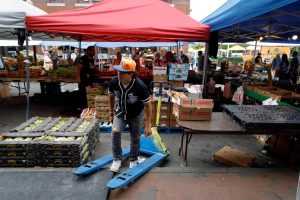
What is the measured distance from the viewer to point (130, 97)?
12.4 ft

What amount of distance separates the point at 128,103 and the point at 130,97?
0.35 feet

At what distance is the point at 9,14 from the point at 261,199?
6.11 meters

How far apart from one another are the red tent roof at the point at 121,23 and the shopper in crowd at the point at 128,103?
2262 millimetres

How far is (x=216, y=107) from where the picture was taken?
8953 mm

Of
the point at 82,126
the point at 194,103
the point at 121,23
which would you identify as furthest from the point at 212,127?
the point at 121,23

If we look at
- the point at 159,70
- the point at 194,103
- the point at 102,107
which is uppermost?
the point at 159,70

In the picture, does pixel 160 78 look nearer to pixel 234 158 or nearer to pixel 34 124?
pixel 234 158

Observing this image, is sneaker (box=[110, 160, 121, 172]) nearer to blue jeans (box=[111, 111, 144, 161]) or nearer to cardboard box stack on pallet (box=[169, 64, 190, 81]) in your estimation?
blue jeans (box=[111, 111, 144, 161])

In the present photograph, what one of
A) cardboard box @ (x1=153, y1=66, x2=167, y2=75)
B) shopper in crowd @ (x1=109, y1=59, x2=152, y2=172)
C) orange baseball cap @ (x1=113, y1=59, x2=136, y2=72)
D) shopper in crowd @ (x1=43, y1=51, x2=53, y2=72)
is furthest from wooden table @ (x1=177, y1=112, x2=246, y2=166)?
shopper in crowd @ (x1=43, y1=51, x2=53, y2=72)

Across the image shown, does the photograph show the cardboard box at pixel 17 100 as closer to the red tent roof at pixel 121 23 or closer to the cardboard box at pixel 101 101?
the cardboard box at pixel 101 101

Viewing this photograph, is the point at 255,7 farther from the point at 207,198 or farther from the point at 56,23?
the point at 56,23

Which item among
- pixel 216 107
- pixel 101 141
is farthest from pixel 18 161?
pixel 216 107

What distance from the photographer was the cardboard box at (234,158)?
4.55 meters

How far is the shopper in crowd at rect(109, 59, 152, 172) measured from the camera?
3709 millimetres
